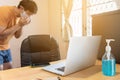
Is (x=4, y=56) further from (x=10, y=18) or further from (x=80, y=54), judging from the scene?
(x=80, y=54)

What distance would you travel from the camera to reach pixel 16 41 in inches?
128

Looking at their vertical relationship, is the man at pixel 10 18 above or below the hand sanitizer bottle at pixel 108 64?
above

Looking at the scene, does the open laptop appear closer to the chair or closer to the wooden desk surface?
the wooden desk surface

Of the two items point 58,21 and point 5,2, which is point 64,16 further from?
point 5,2

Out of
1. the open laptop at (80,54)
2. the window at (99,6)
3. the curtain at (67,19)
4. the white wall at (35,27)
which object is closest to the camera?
the open laptop at (80,54)

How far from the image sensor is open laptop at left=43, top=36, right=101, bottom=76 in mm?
891

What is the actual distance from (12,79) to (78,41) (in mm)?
446

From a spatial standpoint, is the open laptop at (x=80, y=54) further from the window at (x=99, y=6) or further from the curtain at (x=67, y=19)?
the curtain at (x=67, y=19)

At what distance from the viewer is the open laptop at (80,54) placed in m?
0.89

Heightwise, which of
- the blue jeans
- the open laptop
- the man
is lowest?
the blue jeans

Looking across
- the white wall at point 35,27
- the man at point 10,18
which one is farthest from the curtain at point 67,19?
the man at point 10,18

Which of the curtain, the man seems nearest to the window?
the curtain

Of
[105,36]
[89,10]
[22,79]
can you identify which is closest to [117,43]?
[105,36]

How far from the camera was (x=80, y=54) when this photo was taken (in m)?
0.97
